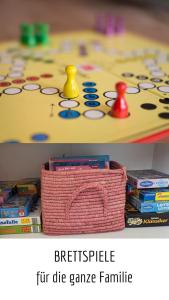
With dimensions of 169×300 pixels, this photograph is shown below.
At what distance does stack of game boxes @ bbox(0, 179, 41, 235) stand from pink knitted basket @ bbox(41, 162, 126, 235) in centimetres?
4

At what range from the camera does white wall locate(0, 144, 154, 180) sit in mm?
1210

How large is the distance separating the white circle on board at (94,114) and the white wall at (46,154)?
32cm

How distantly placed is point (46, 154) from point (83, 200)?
0.31 meters

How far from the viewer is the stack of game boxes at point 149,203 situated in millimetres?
1037

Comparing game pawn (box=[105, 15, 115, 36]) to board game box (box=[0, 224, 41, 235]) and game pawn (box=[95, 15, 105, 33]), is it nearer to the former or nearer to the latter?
game pawn (box=[95, 15, 105, 33])

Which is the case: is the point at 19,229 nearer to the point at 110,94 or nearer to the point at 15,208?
the point at 15,208

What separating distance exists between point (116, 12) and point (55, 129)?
196 cm

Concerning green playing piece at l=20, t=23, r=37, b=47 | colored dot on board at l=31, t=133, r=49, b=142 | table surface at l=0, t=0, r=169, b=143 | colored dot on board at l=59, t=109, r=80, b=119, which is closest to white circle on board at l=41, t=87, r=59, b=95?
colored dot on board at l=59, t=109, r=80, b=119

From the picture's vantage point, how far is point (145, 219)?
104 cm

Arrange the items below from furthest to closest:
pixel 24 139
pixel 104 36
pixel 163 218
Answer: pixel 104 36, pixel 163 218, pixel 24 139

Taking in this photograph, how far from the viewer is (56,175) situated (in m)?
0.93
